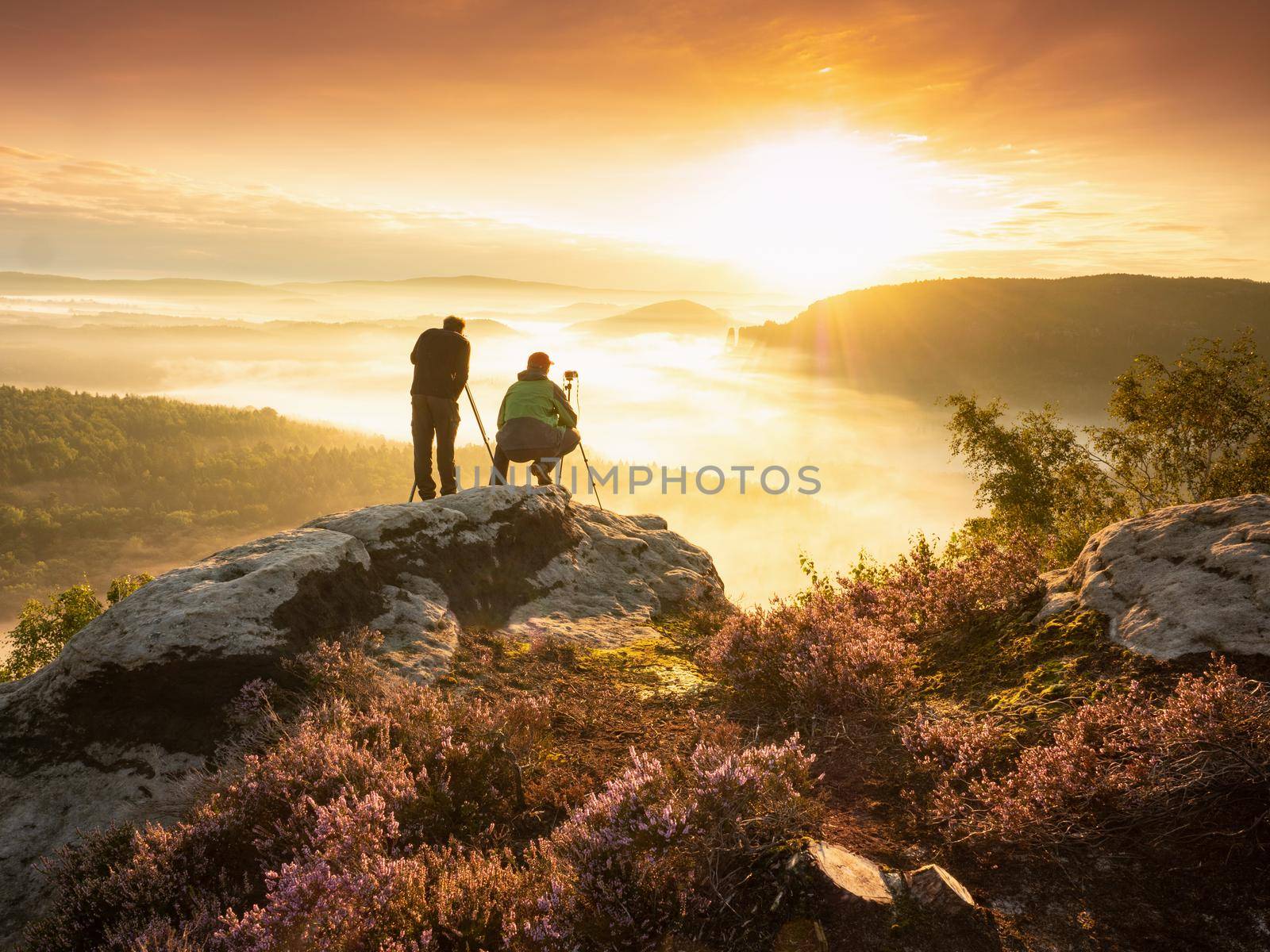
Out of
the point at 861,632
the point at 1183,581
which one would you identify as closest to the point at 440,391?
the point at 861,632

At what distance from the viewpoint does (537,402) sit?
41.0 ft

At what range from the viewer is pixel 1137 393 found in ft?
84.4

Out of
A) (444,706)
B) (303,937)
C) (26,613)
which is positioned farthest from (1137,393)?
(26,613)

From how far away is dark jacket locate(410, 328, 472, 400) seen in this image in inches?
488

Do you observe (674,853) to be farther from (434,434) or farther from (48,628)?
(48,628)

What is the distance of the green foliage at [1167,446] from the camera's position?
22.5 meters

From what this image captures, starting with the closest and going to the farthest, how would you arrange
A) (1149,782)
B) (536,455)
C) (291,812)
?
(1149,782) < (291,812) < (536,455)

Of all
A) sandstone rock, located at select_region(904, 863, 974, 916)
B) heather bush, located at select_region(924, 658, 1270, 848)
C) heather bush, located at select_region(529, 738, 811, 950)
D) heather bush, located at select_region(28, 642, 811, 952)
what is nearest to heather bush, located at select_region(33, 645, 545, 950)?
heather bush, located at select_region(28, 642, 811, 952)

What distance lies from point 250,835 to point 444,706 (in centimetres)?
149

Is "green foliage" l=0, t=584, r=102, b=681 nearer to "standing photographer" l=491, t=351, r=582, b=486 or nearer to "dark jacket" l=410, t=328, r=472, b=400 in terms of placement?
"dark jacket" l=410, t=328, r=472, b=400

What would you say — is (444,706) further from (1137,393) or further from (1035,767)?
(1137,393)

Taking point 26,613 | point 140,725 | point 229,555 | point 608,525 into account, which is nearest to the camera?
point 140,725

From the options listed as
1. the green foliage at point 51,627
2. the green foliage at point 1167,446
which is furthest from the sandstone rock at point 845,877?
the green foliage at point 51,627

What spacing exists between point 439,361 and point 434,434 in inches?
58.1
